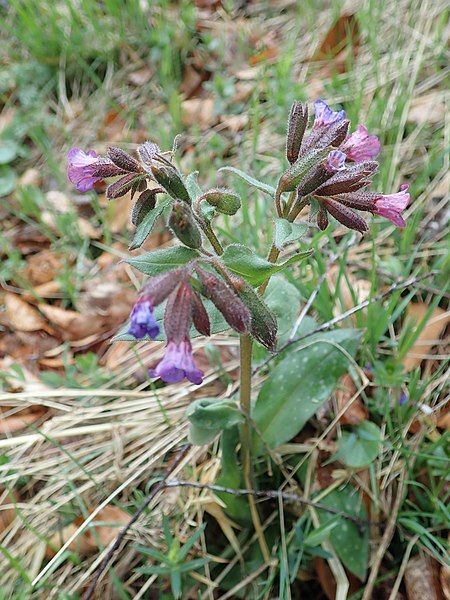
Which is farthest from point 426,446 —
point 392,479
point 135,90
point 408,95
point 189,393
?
point 135,90

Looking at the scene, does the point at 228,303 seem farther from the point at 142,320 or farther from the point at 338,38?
the point at 338,38

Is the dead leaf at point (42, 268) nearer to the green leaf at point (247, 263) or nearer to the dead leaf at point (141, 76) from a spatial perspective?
the dead leaf at point (141, 76)

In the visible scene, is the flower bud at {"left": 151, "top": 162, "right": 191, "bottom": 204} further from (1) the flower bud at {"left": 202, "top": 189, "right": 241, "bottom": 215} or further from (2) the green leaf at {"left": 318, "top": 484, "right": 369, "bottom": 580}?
(2) the green leaf at {"left": 318, "top": 484, "right": 369, "bottom": 580}

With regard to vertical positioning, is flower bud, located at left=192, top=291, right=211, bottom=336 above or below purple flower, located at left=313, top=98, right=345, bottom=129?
below

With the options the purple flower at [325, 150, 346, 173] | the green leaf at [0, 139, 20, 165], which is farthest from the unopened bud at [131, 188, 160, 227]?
the green leaf at [0, 139, 20, 165]

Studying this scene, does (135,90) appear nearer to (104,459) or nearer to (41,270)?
(41,270)

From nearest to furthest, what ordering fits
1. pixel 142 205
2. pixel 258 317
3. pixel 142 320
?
pixel 142 320 → pixel 258 317 → pixel 142 205

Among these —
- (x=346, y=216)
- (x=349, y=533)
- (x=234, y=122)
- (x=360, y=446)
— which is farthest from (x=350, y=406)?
(x=234, y=122)
